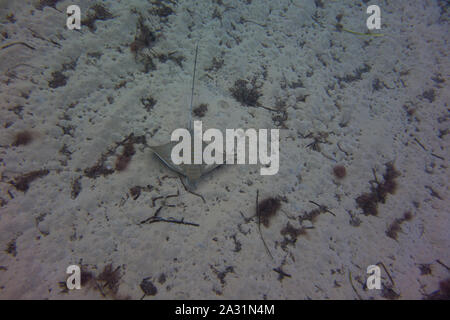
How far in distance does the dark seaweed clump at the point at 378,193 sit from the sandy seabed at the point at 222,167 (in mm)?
18

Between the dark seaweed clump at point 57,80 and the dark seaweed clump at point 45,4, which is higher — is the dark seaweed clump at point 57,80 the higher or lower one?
the lower one

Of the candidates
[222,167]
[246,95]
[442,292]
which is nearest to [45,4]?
[246,95]

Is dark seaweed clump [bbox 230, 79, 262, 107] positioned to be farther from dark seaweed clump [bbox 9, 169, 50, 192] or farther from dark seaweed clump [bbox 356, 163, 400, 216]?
dark seaweed clump [bbox 9, 169, 50, 192]

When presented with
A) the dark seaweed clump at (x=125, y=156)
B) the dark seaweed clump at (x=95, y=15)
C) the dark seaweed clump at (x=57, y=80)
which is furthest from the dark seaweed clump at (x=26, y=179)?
the dark seaweed clump at (x=95, y=15)

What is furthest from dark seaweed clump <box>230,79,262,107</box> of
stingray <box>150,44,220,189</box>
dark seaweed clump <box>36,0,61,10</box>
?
dark seaweed clump <box>36,0,61,10</box>

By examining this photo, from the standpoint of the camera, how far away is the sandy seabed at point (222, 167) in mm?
2947

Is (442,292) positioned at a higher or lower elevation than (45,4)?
lower

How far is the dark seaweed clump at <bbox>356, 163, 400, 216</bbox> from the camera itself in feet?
11.7

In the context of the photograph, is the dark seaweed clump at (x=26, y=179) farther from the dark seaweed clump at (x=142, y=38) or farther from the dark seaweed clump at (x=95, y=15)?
the dark seaweed clump at (x=95, y=15)

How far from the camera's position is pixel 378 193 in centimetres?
369

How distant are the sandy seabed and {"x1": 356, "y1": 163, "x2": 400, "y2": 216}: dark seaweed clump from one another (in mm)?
18

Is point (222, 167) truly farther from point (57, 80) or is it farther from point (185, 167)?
point (57, 80)

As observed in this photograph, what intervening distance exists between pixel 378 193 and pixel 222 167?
2.57 metres
